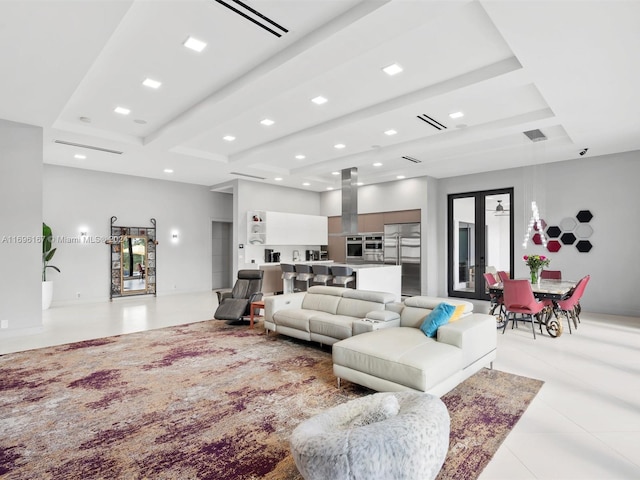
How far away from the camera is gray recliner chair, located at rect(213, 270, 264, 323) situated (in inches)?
223

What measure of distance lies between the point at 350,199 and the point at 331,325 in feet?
14.7

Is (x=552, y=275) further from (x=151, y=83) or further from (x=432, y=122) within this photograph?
(x=151, y=83)

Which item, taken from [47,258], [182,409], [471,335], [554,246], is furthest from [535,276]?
[47,258]

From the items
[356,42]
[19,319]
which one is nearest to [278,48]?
[356,42]

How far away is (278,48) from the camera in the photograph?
3326mm

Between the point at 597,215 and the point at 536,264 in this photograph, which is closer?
the point at 536,264

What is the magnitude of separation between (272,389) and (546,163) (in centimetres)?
729

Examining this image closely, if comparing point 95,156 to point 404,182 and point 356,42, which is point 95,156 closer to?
point 356,42

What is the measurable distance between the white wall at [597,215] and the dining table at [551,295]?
64.5 inches

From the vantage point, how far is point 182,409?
2879 mm

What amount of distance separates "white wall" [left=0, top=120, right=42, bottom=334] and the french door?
27.2ft

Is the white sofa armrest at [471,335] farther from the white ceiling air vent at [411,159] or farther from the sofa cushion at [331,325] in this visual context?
the white ceiling air vent at [411,159]

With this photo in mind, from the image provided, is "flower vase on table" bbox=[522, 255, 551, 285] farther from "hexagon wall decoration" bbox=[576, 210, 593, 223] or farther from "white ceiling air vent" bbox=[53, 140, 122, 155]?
"white ceiling air vent" bbox=[53, 140, 122, 155]

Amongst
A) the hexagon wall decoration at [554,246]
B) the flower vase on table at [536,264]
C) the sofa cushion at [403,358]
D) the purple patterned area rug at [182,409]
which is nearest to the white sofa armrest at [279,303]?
the purple patterned area rug at [182,409]
